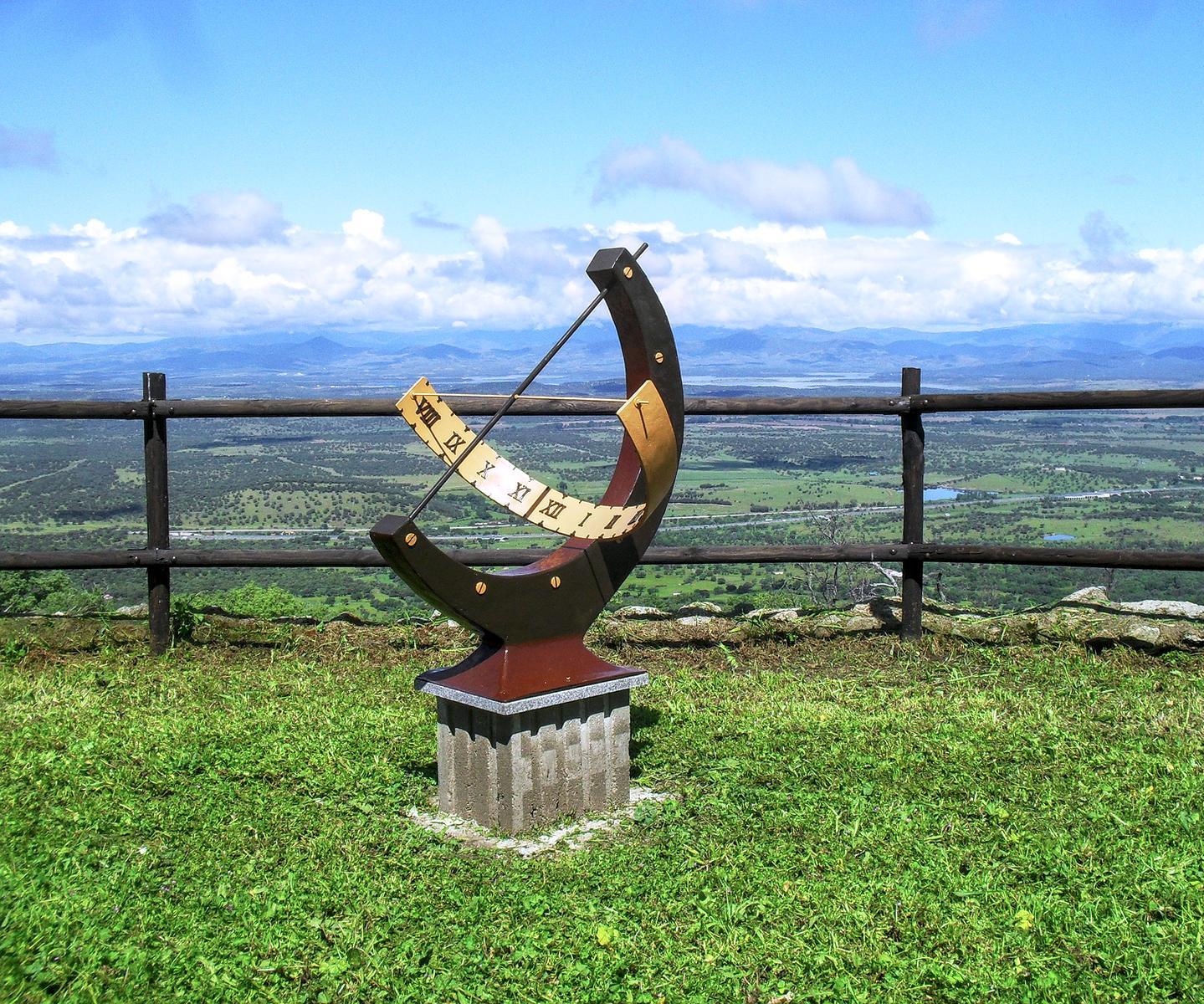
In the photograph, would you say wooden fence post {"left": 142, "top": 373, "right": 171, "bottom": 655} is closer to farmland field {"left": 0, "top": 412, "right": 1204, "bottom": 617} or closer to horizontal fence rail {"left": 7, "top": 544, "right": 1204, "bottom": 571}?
horizontal fence rail {"left": 7, "top": 544, "right": 1204, "bottom": 571}

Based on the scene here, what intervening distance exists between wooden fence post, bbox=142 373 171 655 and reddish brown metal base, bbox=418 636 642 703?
3.34 m

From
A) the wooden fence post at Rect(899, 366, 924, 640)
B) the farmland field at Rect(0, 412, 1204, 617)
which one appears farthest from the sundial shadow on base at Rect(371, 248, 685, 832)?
the wooden fence post at Rect(899, 366, 924, 640)

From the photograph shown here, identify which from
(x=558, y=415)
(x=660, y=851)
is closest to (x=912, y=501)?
(x=558, y=415)

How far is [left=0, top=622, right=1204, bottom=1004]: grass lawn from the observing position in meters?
3.95

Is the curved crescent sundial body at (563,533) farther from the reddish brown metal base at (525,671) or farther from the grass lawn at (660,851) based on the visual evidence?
the grass lawn at (660,851)

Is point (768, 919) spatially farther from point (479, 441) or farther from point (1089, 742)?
point (1089, 742)

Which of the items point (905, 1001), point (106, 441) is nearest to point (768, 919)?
point (905, 1001)

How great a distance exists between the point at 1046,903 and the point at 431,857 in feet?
7.63

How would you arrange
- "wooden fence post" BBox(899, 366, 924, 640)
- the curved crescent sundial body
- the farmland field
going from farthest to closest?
the farmland field
"wooden fence post" BBox(899, 366, 924, 640)
the curved crescent sundial body

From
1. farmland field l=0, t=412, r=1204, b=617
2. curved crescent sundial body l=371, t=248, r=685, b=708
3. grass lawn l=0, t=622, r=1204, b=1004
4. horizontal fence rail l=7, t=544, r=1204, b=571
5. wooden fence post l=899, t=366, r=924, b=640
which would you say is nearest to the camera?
grass lawn l=0, t=622, r=1204, b=1004

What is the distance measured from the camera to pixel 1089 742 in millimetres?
6305

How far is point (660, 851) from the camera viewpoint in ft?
16.3

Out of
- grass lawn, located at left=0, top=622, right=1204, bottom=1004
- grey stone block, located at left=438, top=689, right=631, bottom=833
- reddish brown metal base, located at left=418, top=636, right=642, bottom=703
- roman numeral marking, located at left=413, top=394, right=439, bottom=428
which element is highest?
roman numeral marking, located at left=413, top=394, right=439, bottom=428

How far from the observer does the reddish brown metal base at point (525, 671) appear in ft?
17.1
